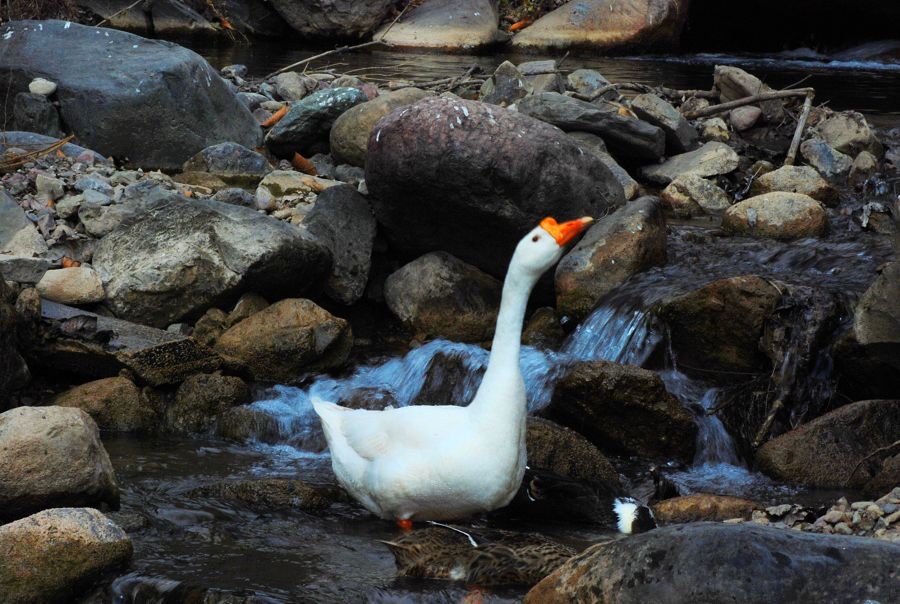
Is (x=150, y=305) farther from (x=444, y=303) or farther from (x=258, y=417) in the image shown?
(x=444, y=303)

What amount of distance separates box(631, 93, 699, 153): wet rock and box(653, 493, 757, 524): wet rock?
248 inches

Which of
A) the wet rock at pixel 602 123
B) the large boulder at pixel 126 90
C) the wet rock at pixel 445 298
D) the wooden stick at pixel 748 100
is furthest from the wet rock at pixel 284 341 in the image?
the wooden stick at pixel 748 100

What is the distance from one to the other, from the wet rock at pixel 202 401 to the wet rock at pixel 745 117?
7.06 metres

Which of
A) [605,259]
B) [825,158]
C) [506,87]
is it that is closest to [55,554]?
[605,259]

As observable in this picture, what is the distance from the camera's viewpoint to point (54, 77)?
9.84m

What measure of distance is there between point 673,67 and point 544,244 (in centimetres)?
1479

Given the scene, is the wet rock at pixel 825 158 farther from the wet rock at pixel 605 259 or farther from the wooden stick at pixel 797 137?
the wet rock at pixel 605 259

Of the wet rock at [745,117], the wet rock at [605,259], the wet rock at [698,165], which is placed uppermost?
the wet rock at [745,117]

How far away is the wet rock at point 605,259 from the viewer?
7.75m

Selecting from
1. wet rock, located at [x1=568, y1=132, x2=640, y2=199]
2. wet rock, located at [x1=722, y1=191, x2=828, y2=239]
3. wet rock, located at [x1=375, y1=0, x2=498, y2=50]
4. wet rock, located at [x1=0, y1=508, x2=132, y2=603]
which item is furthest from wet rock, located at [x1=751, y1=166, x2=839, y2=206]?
wet rock, located at [x1=375, y1=0, x2=498, y2=50]

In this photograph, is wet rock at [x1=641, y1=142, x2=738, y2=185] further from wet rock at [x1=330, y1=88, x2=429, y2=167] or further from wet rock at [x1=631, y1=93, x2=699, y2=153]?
wet rock at [x1=330, y1=88, x2=429, y2=167]

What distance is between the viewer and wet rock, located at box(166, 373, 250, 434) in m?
6.61

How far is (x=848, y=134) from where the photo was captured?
36.4 ft

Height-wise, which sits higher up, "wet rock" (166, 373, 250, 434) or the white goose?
the white goose
